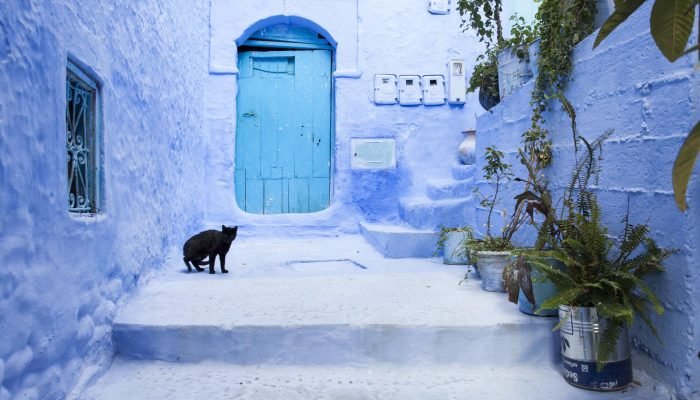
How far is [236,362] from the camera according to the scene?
206cm

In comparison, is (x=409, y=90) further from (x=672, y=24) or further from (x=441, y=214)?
(x=672, y=24)

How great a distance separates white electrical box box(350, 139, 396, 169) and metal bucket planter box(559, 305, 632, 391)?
12.8 ft

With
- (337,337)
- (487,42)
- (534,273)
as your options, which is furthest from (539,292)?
(487,42)

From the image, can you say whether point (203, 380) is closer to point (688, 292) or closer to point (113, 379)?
point (113, 379)

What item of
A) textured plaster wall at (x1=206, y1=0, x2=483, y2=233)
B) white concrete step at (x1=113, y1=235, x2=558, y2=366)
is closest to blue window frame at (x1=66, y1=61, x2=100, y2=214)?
white concrete step at (x1=113, y1=235, x2=558, y2=366)

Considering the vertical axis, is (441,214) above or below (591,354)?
above

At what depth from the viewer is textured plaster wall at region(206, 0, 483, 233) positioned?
18.1 ft

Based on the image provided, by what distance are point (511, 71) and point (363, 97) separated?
102 inches

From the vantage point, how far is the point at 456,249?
3.62 m

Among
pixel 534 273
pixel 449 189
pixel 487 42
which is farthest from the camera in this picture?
pixel 449 189

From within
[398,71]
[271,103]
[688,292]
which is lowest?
[688,292]

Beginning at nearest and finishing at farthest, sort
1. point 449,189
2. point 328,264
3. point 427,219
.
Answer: point 328,264, point 427,219, point 449,189

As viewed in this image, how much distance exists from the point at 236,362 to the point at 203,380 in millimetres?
179

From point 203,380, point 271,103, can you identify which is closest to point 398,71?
point 271,103
